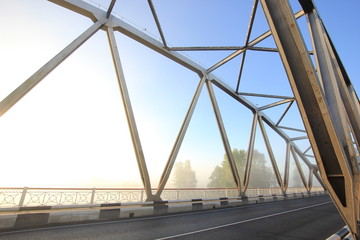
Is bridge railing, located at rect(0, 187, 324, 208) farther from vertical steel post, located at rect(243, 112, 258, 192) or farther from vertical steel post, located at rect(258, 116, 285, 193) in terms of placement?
vertical steel post, located at rect(258, 116, 285, 193)

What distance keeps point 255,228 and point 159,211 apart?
4.48 metres

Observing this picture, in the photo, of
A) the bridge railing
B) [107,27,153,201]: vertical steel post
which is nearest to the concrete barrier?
[107,27,153,201]: vertical steel post

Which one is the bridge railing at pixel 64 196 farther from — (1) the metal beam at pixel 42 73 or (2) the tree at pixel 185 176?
(2) the tree at pixel 185 176

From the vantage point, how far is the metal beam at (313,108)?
131 inches

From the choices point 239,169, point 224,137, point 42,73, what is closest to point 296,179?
point 239,169

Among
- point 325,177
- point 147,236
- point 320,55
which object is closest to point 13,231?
point 147,236

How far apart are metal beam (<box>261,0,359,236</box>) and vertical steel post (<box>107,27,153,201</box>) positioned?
6868mm

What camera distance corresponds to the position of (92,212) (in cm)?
638

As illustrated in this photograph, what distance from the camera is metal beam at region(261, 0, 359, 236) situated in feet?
11.0

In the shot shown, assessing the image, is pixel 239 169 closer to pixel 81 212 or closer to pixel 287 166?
pixel 287 166

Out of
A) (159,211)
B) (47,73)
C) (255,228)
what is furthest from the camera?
(159,211)

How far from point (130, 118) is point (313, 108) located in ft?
24.0

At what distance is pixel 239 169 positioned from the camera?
206 ft

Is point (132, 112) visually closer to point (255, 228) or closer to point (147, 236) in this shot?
point (147, 236)
